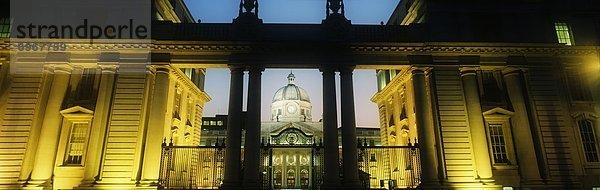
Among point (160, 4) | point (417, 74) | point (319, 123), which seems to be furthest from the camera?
point (319, 123)

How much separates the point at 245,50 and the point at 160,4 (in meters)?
8.46

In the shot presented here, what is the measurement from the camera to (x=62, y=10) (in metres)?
24.1

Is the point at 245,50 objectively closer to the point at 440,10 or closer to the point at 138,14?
the point at 138,14

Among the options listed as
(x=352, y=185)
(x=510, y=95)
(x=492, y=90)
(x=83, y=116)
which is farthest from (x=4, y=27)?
(x=510, y=95)

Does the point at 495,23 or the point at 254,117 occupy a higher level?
the point at 495,23

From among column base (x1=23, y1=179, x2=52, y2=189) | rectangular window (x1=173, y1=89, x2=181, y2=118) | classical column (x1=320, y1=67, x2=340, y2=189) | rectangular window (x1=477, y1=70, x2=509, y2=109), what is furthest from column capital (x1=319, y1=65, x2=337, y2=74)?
column base (x1=23, y1=179, x2=52, y2=189)

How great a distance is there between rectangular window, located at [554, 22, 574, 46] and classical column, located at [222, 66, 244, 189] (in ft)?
72.6

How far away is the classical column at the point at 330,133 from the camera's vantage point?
2192 cm

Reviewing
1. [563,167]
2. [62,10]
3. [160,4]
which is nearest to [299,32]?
[160,4]

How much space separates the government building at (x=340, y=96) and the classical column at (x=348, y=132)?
0.22 feet

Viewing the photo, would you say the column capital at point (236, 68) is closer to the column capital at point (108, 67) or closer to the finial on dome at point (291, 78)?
the column capital at point (108, 67)

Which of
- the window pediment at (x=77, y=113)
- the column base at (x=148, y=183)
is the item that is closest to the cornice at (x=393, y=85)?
the column base at (x=148, y=183)

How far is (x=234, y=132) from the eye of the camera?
22.7m

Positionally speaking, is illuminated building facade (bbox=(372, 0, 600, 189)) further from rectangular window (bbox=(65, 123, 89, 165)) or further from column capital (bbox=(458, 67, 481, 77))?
rectangular window (bbox=(65, 123, 89, 165))
